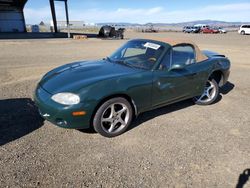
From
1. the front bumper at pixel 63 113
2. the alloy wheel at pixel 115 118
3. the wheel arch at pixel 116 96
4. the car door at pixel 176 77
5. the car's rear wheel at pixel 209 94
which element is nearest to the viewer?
the front bumper at pixel 63 113

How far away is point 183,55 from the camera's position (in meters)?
4.70

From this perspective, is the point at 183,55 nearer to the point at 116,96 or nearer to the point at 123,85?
the point at 123,85

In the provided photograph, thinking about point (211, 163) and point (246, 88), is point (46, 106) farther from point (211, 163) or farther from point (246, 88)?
point (246, 88)

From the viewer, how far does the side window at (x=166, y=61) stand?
418 centimetres

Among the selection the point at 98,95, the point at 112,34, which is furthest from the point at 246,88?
the point at 112,34

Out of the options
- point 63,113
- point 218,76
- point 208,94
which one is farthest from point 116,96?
point 218,76

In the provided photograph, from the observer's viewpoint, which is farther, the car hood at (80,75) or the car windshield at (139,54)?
the car windshield at (139,54)

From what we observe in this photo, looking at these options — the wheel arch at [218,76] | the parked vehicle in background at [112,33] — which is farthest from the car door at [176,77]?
the parked vehicle in background at [112,33]

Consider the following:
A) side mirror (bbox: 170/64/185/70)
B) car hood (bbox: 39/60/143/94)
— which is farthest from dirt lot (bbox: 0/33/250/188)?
side mirror (bbox: 170/64/185/70)

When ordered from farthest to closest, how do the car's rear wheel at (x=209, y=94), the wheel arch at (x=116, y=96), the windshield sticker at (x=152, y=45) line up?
the car's rear wheel at (x=209, y=94) → the windshield sticker at (x=152, y=45) → the wheel arch at (x=116, y=96)

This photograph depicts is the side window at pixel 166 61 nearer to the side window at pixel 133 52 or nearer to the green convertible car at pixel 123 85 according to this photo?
the green convertible car at pixel 123 85

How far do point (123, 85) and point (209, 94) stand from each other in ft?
8.84

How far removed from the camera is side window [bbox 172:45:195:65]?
4.45 m

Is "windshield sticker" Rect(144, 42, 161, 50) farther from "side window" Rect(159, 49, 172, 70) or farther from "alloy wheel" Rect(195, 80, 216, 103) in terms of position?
"alloy wheel" Rect(195, 80, 216, 103)
